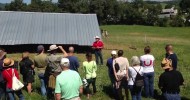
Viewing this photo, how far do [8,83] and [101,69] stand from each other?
A: 880 cm

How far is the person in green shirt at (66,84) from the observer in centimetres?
841

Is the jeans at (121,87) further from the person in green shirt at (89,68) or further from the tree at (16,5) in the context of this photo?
the tree at (16,5)

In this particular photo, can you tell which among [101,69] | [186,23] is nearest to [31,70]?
[101,69]

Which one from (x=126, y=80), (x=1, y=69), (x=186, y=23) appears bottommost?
(x=186, y=23)

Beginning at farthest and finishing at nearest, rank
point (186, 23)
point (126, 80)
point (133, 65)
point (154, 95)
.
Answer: point (186, 23)
point (154, 95)
point (126, 80)
point (133, 65)

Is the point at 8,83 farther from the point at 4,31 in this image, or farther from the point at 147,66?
the point at 4,31

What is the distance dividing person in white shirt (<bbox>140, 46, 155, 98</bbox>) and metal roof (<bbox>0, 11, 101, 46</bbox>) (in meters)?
14.7

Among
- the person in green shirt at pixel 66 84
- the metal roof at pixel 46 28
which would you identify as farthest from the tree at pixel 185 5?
the person in green shirt at pixel 66 84

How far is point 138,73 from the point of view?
11273 mm

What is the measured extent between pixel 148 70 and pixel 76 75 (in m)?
4.98

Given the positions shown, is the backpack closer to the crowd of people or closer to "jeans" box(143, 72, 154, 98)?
the crowd of people

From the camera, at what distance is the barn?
2770 centimetres

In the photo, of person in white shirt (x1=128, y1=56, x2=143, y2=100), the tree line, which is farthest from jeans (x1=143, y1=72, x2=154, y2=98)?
the tree line

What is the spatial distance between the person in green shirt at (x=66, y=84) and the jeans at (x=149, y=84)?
16.1 feet
